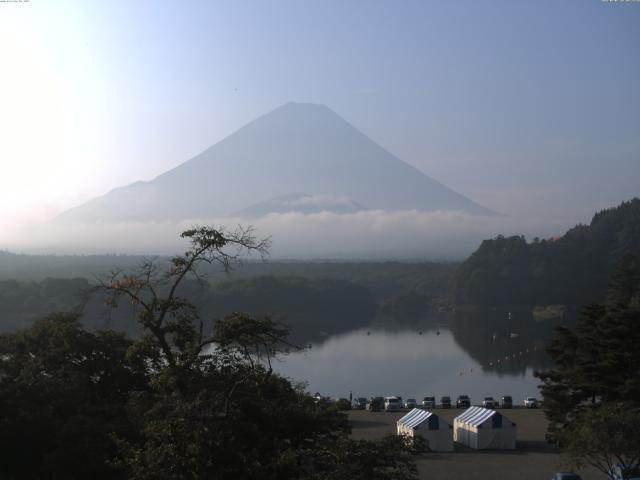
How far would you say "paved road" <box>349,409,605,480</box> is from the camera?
28.8 feet

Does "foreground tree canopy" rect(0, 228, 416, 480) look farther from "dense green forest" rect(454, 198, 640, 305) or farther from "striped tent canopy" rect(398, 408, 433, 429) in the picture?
"dense green forest" rect(454, 198, 640, 305)

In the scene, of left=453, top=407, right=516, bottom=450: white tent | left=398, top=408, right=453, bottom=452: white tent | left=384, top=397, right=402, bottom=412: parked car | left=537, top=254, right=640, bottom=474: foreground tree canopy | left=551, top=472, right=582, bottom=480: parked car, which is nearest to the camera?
left=551, top=472, right=582, bottom=480: parked car

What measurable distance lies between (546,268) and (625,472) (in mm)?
42979

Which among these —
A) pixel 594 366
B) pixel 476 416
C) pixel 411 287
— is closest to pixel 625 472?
pixel 594 366

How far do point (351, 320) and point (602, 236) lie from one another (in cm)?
2445

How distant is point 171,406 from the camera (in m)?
4.50

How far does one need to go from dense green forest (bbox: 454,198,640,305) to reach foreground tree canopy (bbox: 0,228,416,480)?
40036 millimetres

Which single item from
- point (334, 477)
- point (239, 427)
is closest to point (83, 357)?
point (239, 427)

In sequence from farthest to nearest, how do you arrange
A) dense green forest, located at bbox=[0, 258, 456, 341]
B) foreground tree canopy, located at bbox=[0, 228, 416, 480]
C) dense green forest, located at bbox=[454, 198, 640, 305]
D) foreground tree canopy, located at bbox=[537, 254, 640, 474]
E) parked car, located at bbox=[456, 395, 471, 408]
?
dense green forest, located at bbox=[454, 198, 640, 305] → dense green forest, located at bbox=[0, 258, 456, 341] → parked car, located at bbox=[456, 395, 471, 408] → foreground tree canopy, located at bbox=[537, 254, 640, 474] → foreground tree canopy, located at bbox=[0, 228, 416, 480]

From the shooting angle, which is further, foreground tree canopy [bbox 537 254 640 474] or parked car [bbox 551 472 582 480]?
foreground tree canopy [bbox 537 254 640 474]

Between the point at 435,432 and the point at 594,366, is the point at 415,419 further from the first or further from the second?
the point at 594,366

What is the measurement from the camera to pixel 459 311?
4459cm

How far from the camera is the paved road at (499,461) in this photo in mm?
8781

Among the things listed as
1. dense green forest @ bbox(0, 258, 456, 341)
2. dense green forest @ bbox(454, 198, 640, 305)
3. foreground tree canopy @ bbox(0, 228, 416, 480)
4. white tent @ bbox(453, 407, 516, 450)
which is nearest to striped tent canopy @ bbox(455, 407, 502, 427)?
white tent @ bbox(453, 407, 516, 450)
